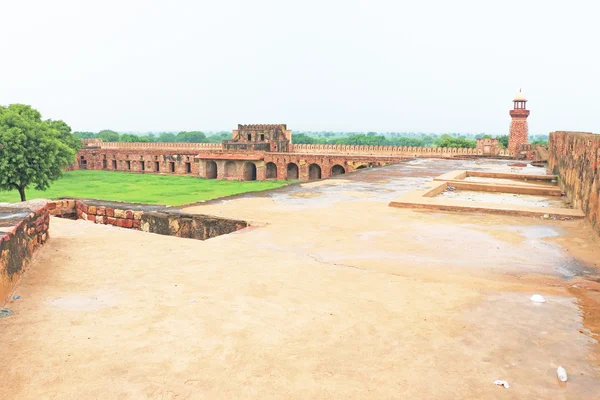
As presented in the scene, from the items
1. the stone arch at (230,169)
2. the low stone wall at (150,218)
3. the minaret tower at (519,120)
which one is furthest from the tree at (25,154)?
the minaret tower at (519,120)

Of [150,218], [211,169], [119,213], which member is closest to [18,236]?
[150,218]

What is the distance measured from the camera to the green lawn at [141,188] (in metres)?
24.8

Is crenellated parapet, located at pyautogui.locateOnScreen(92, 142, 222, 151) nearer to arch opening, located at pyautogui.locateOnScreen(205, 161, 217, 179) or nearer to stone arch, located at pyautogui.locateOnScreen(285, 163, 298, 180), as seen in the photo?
arch opening, located at pyautogui.locateOnScreen(205, 161, 217, 179)

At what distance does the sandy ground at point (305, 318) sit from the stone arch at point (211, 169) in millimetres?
32139

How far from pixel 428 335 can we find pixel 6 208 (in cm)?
387

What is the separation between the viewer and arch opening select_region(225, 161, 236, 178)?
35719 mm

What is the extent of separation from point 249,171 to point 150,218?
1171 inches

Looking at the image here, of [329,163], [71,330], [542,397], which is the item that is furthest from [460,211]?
[329,163]

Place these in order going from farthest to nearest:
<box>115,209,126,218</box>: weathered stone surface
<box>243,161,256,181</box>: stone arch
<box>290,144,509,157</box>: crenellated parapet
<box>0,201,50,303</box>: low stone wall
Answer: <box>243,161,256,181</box>: stone arch < <box>290,144,509,157</box>: crenellated parapet < <box>115,209,126,218</box>: weathered stone surface < <box>0,201,50,303</box>: low stone wall

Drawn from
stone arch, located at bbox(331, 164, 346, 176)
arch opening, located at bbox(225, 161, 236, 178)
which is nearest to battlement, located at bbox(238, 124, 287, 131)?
arch opening, located at bbox(225, 161, 236, 178)

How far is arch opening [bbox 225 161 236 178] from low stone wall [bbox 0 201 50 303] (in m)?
31.0

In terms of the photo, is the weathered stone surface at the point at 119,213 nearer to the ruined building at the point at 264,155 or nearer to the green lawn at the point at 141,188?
the green lawn at the point at 141,188

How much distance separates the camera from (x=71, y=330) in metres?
2.63

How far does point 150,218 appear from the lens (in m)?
6.56
